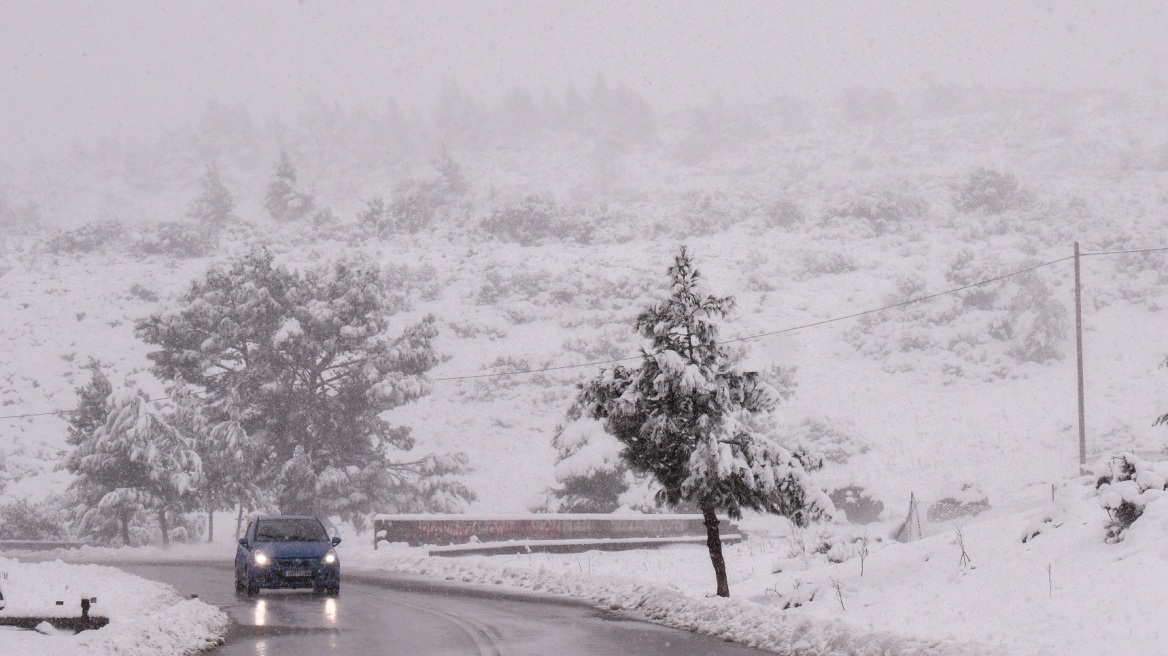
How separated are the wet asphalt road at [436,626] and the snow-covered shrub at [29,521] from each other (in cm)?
2854

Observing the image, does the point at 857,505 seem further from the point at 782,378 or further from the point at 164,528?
the point at 164,528

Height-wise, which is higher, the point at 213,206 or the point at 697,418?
the point at 213,206

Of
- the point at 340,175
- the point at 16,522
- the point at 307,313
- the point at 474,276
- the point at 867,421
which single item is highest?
the point at 340,175

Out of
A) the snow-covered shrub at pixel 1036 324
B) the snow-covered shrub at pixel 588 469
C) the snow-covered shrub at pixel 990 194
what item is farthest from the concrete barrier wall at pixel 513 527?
the snow-covered shrub at pixel 990 194

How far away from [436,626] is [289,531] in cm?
760

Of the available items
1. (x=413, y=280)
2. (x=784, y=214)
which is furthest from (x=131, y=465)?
(x=784, y=214)

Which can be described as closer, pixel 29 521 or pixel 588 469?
pixel 588 469

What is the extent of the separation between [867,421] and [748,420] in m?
36.9

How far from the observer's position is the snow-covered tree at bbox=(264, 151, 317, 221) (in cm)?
9869

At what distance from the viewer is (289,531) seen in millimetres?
20922

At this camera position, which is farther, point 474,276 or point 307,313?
point 474,276

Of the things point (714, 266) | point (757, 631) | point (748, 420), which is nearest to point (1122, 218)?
point (714, 266)

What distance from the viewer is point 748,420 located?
1881 centimetres

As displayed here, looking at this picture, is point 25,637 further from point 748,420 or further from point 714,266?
point 714,266
